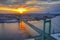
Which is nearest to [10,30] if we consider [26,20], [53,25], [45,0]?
[53,25]

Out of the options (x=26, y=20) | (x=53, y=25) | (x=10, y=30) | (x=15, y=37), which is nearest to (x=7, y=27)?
(x=10, y=30)

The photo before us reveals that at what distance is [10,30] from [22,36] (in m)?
0.32

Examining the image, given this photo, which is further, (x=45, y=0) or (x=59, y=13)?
(x=45, y=0)

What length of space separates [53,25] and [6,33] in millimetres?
686

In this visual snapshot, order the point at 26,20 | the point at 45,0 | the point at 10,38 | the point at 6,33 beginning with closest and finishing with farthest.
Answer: the point at 26,20 < the point at 10,38 < the point at 6,33 < the point at 45,0

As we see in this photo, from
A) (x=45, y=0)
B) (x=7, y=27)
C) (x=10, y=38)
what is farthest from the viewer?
(x=45, y=0)

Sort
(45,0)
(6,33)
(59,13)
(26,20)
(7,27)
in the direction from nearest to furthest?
(26,20), (59,13), (6,33), (7,27), (45,0)

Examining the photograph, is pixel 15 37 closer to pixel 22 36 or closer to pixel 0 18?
pixel 22 36

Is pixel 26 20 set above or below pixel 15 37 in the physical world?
above

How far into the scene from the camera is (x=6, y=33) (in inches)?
96.7

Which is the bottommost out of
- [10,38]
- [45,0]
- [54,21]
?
[10,38]

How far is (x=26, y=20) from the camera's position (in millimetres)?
1801

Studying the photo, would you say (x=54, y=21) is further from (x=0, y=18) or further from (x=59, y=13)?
(x=0, y=18)

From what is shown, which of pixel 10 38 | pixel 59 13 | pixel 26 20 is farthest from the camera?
pixel 10 38
